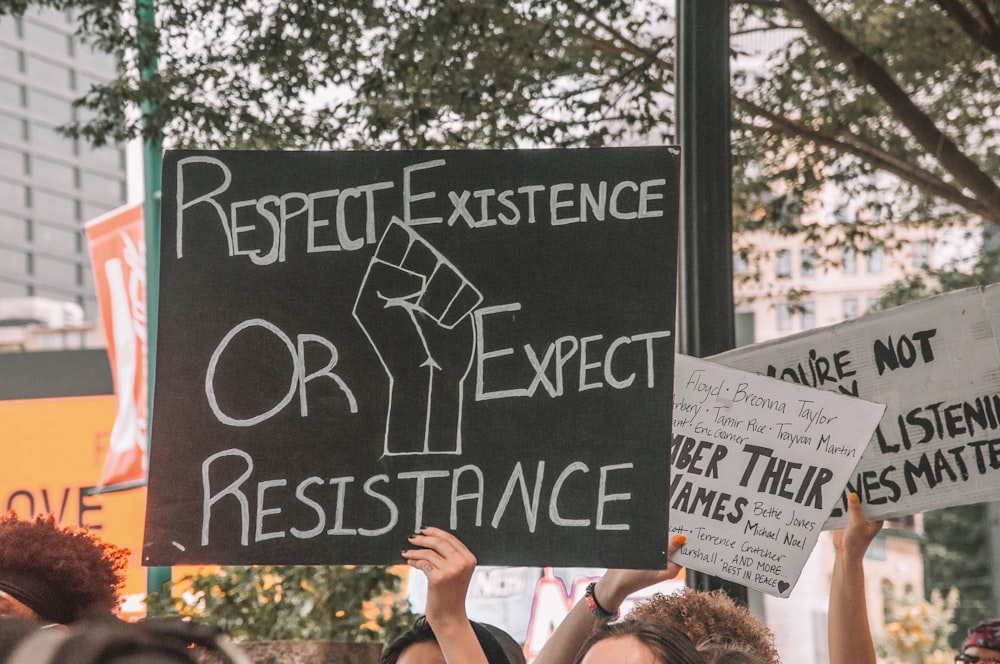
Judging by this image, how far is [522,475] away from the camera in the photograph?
2656 mm

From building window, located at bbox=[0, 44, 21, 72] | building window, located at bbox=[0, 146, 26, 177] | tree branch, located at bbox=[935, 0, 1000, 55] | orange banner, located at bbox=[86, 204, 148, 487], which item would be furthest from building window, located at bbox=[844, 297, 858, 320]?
tree branch, located at bbox=[935, 0, 1000, 55]

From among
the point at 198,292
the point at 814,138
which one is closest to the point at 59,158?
the point at 814,138

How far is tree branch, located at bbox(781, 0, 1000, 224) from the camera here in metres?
6.25

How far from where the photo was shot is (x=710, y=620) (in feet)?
9.80

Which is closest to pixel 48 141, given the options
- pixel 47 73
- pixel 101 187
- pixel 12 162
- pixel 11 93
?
pixel 101 187

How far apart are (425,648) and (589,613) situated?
379 mm

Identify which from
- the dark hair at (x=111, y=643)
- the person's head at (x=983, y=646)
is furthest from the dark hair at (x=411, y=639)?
the person's head at (x=983, y=646)

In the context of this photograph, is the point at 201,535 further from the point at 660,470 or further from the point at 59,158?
the point at 59,158

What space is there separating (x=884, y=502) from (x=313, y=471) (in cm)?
157

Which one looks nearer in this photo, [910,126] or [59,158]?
[910,126]

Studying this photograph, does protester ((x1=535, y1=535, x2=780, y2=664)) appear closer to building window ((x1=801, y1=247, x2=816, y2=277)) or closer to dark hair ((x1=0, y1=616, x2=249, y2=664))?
dark hair ((x1=0, y1=616, x2=249, y2=664))

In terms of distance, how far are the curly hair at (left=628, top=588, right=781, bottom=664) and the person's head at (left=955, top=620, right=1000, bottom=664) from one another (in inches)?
35.8

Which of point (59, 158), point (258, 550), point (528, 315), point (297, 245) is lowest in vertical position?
point (258, 550)

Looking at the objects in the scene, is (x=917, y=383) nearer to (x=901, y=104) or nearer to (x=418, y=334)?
(x=418, y=334)
